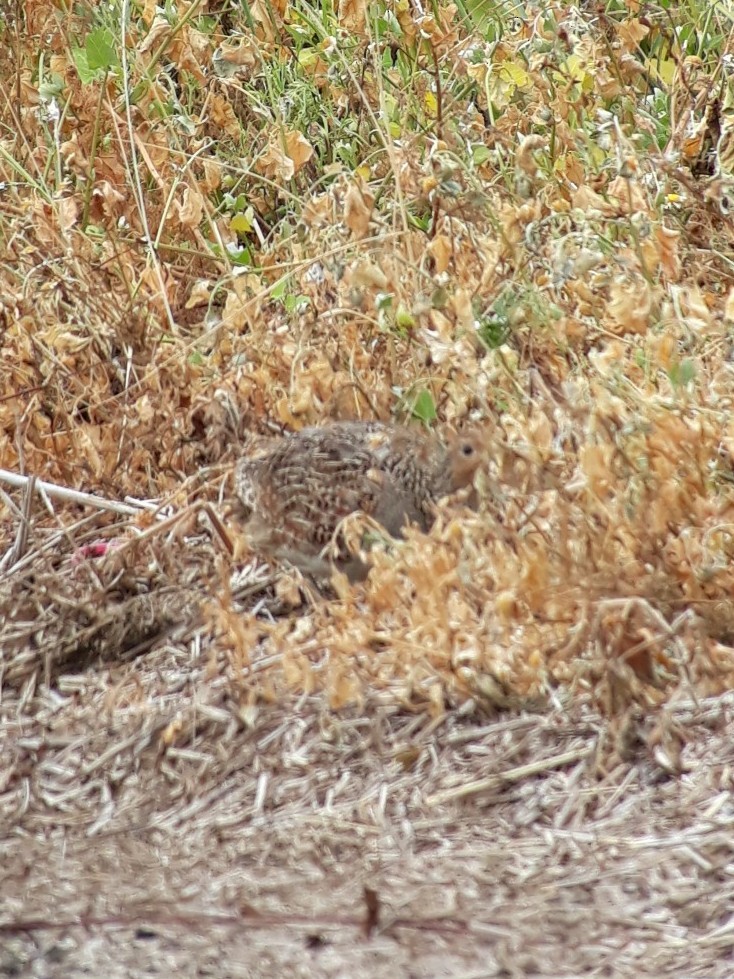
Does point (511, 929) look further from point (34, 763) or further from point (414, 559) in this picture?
point (34, 763)

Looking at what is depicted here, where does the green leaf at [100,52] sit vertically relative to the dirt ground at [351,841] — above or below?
above

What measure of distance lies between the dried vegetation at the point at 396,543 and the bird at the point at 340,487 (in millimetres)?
122

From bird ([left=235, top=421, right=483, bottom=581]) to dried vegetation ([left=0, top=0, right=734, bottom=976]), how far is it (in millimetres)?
122

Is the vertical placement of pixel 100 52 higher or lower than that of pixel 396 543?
higher

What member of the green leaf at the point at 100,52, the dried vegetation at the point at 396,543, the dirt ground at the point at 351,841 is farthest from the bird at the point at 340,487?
the green leaf at the point at 100,52

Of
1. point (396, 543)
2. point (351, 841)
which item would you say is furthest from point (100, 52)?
point (351, 841)

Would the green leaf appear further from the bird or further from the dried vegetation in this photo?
the bird

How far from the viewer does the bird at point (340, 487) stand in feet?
14.3

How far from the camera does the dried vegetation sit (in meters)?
3.21

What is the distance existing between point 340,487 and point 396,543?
0.46 meters

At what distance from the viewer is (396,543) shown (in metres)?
3.98

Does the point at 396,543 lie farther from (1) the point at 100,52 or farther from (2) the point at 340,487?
(1) the point at 100,52

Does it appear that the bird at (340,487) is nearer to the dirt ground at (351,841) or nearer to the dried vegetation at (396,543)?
the dried vegetation at (396,543)

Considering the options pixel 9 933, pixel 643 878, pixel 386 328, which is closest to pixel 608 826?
pixel 643 878
